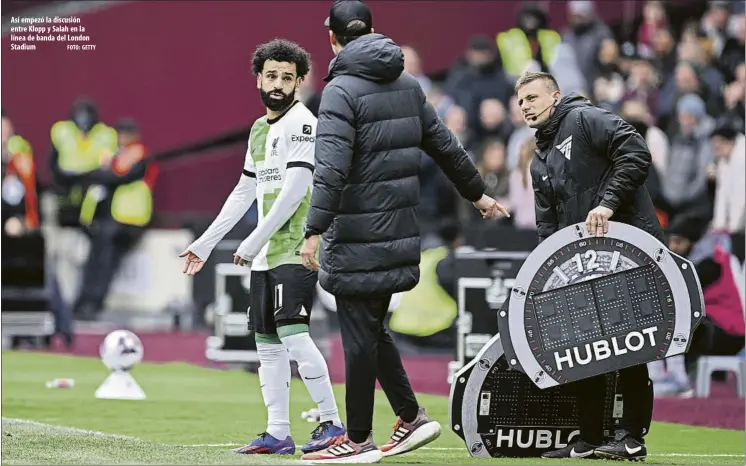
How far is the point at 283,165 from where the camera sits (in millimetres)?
8398

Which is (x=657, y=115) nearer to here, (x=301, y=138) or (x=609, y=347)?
(x=301, y=138)

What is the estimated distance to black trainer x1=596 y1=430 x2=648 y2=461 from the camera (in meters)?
7.98

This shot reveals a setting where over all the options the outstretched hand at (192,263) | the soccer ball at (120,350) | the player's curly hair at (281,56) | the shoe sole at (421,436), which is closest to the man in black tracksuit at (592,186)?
the shoe sole at (421,436)

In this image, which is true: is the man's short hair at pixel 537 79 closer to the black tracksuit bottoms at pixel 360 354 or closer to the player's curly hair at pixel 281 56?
the player's curly hair at pixel 281 56

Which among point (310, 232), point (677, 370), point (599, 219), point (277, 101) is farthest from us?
point (677, 370)

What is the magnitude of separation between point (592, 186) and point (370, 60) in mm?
1370

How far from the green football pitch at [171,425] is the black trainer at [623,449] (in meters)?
0.20

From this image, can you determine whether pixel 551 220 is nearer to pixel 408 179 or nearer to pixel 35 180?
pixel 408 179

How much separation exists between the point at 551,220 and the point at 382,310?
112 centimetres

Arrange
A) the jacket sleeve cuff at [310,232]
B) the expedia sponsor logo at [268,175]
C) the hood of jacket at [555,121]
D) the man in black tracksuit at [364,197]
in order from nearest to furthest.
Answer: the jacket sleeve cuff at [310,232]
the man in black tracksuit at [364,197]
the hood of jacket at [555,121]
the expedia sponsor logo at [268,175]

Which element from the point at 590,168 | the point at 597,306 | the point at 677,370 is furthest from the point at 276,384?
the point at 677,370

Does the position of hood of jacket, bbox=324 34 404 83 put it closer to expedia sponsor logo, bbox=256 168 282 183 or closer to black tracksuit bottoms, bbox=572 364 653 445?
expedia sponsor logo, bbox=256 168 282 183

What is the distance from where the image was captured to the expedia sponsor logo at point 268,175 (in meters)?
8.44

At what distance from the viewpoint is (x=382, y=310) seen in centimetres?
774
